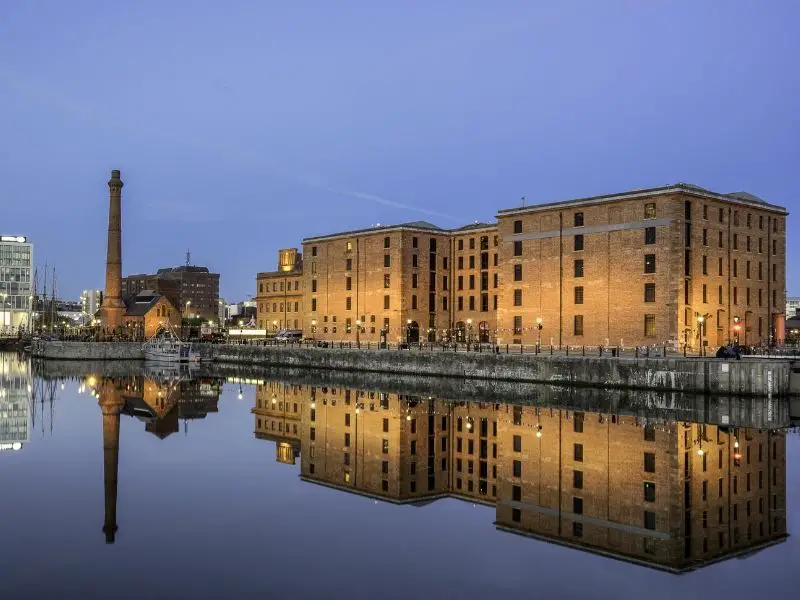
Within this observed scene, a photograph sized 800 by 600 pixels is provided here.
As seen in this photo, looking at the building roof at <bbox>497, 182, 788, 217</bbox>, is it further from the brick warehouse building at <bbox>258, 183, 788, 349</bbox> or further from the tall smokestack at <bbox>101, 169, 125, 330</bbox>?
the tall smokestack at <bbox>101, 169, 125, 330</bbox>

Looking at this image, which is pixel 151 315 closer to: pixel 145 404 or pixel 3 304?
pixel 145 404

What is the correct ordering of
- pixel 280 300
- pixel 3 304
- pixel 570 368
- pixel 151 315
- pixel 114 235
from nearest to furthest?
pixel 570 368 < pixel 114 235 < pixel 280 300 < pixel 151 315 < pixel 3 304

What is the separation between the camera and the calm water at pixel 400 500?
1430cm

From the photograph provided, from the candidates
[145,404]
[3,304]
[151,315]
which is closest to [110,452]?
[145,404]

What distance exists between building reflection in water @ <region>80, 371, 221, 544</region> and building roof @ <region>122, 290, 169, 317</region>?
148 feet

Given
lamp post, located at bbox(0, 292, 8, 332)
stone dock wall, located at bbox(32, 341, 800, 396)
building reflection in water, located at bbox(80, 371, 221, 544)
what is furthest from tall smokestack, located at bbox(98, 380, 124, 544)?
lamp post, located at bbox(0, 292, 8, 332)

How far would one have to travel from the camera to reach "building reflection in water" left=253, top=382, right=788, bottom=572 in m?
18.0

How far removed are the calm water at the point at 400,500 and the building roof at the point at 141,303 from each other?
78.1 meters

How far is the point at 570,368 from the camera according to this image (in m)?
52.1

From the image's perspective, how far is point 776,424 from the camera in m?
36.0

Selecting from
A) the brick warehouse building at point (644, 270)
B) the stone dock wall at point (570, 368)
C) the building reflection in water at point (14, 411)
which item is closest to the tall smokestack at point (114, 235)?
the stone dock wall at point (570, 368)

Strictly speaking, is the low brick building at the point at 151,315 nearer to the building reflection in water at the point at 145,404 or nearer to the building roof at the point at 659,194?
the building reflection in water at the point at 145,404

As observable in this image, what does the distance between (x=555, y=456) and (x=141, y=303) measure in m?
104

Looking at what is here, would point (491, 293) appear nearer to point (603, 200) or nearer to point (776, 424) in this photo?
point (603, 200)
